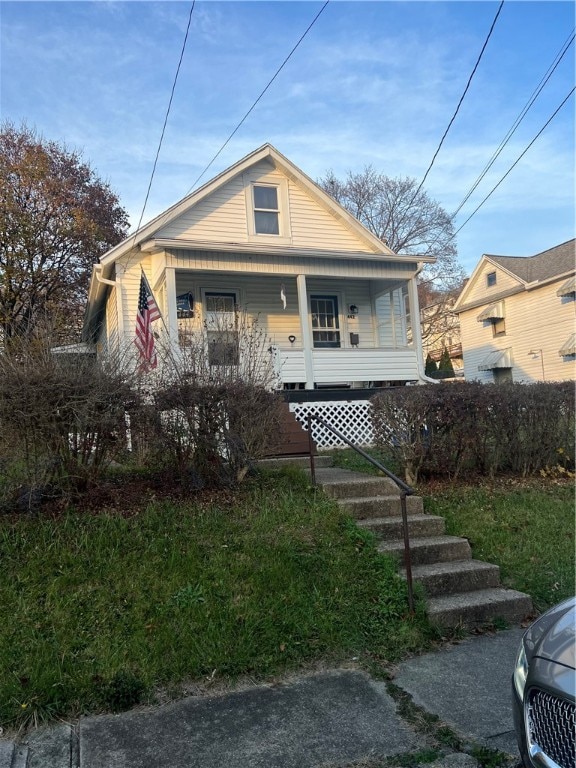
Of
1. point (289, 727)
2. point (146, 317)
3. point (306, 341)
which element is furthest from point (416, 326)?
point (289, 727)

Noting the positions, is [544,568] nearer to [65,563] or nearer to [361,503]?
[361,503]

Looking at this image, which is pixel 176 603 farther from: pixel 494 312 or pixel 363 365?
pixel 494 312

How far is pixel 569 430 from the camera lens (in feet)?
25.8

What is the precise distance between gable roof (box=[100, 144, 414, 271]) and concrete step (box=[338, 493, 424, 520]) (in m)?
8.37

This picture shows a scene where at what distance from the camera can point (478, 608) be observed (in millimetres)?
4664

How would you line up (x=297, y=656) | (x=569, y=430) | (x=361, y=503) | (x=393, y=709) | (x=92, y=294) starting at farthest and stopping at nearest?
(x=92, y=294) → (x=569, y=430) → (x=361, y=503) → (x=297, y=656) → (x=393, y=709)

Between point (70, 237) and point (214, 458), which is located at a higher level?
point (70, 237)

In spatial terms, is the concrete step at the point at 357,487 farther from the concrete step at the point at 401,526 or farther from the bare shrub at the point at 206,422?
the bare shrub at the point at 206,422

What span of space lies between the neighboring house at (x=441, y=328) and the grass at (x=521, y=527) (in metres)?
30.4

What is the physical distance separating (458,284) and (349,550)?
3552cm

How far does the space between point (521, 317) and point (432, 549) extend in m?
22.8

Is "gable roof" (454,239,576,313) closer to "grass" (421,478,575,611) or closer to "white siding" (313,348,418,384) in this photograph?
"white siding" (313,348,418,384)

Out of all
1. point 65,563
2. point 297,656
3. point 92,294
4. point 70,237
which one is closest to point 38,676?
point 65,563

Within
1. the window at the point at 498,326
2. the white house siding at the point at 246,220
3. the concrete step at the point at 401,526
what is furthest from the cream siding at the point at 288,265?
the window at the point at 498,326
